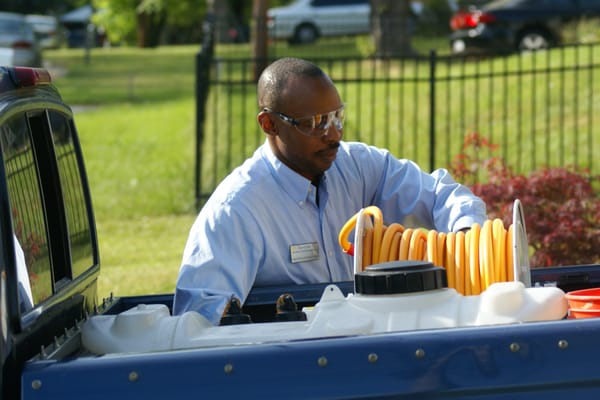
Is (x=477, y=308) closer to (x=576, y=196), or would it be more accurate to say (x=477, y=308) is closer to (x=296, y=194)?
(x=296, y=194)

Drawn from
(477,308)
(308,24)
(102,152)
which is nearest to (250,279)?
(477,308)

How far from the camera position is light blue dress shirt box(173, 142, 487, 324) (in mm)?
3766

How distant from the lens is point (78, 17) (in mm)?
64500

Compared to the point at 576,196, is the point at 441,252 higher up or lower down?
higher up

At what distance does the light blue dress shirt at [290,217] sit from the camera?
3.77m

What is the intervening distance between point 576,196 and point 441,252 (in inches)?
176

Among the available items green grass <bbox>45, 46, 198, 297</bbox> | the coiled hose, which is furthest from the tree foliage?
the coiled hose

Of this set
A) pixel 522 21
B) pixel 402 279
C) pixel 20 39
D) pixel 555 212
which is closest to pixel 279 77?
pixel 402 279

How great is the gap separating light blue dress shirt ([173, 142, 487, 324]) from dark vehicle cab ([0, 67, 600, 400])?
306mm

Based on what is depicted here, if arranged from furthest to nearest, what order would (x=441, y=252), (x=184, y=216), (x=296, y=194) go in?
(x=184, y=216), (x=296, y=194), (x=441, y=252)

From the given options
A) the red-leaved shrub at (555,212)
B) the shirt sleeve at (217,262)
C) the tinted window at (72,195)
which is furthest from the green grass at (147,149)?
the shirt sleeve at (217,262)

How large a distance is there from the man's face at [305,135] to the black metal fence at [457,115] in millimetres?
7316

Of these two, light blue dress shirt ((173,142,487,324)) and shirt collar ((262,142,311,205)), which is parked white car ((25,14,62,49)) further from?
shirt collar ((262,142,311,205))

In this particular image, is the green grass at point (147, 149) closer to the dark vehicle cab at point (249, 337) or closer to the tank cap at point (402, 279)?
the dark vehicle cab at point (249, 337)
